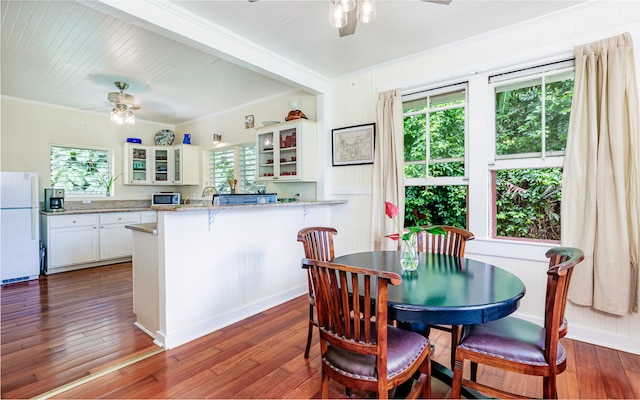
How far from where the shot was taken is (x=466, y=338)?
1564mm

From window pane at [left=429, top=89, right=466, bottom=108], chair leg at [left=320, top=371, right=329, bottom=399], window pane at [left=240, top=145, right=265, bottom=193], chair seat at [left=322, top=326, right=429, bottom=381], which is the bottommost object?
chair leg at [left=320, top=371, right=329, bottom=399]

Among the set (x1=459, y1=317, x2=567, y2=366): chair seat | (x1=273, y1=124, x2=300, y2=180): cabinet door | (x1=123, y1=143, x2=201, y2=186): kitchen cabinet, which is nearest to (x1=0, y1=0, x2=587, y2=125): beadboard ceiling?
(x1=273, y1=124, x2=300, y2=180): cabinet door

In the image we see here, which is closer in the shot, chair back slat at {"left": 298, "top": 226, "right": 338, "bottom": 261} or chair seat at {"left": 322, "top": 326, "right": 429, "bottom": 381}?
chair seat at {"left": 322, "top": 326, "right": 429, "bottom": 381}

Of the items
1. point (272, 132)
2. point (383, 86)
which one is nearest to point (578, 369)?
point (383, 86)

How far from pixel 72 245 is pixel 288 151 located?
366 cm

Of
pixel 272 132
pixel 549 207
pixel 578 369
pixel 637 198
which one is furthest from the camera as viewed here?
pixel 272 132

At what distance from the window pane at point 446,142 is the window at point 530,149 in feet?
1.06

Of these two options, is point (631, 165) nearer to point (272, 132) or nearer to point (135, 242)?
point (272, 132)

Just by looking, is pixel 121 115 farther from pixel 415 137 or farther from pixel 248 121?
pixel 415 137

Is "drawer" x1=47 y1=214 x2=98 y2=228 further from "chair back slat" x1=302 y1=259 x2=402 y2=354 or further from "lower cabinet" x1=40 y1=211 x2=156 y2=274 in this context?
"chair back slat" x1=302 y1=259 x2=402 y2=354

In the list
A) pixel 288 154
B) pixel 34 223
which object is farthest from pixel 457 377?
pixel 34 223

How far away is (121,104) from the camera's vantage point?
4277mm

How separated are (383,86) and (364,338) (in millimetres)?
2920

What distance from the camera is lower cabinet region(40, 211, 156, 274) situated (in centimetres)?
449
